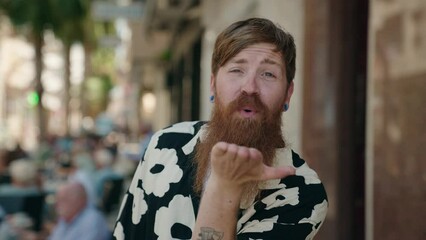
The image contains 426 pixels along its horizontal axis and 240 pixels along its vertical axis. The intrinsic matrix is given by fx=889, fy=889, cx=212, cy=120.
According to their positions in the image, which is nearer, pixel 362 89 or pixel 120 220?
pixel 120 220

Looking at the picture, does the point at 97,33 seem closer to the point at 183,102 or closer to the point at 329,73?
the point at 183,102

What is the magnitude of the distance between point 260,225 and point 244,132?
213 mm

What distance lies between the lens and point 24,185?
886 centimetres

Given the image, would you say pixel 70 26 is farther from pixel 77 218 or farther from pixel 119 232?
pixel 119 232

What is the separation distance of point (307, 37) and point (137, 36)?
813 inches

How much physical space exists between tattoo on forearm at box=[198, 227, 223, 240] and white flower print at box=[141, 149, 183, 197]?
0.33 meters

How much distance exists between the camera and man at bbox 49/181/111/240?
6.29 meters

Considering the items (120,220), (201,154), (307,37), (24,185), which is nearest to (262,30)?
(201,154)

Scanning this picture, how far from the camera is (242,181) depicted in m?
1.80

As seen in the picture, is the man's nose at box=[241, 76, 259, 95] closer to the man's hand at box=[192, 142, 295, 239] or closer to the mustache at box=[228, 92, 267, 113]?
the mustache at box=[228, 92, 267, 113]

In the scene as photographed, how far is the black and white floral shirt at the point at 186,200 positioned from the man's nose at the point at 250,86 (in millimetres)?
228

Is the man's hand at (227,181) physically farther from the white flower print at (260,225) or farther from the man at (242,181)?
the white flower print at (260,225)

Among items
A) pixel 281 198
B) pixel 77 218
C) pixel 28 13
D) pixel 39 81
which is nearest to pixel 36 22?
pixel 28 13

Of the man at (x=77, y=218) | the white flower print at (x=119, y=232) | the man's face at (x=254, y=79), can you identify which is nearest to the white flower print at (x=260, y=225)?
the man's face at (x=254, y=79)
